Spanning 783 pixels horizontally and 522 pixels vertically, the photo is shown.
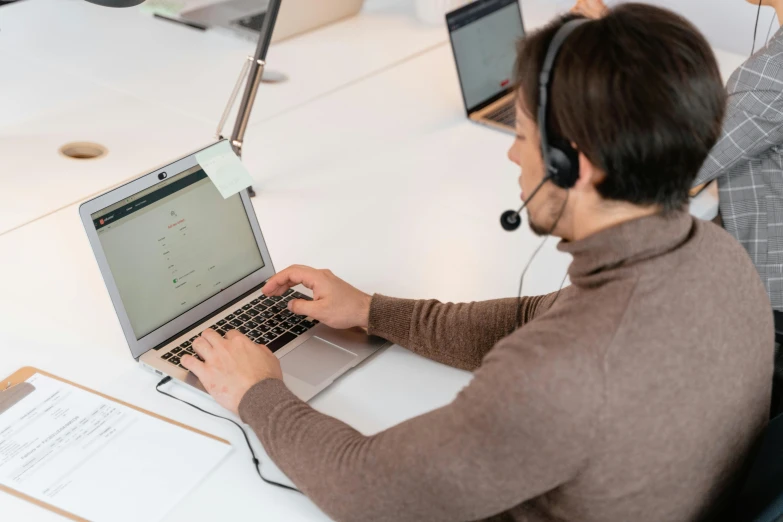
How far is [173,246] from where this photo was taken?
124 cm

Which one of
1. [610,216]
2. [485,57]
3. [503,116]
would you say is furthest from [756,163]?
[610,216]

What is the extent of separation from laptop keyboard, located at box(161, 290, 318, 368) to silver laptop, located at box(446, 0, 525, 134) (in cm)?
93

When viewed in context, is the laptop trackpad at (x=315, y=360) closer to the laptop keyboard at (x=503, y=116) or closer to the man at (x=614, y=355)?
the man at (x=614, y=355)

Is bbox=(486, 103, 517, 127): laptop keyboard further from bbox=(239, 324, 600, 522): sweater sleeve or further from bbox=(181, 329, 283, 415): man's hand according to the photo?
bbox=(239, 324, 600, 522): sweater sleeve

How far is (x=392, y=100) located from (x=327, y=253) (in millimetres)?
763

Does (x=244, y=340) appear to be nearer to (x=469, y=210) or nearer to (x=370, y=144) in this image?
(x=469, y=210)

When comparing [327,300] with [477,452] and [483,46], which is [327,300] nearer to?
[477,452]

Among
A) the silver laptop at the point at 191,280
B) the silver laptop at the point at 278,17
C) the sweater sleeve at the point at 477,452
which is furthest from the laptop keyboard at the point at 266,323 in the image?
the silver laptop at the point at 278,17

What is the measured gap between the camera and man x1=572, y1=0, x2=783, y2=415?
157cm

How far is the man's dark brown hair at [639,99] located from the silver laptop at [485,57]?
118 cm

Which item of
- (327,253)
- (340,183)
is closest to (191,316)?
(327,253)

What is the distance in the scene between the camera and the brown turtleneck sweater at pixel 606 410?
78 centimetres

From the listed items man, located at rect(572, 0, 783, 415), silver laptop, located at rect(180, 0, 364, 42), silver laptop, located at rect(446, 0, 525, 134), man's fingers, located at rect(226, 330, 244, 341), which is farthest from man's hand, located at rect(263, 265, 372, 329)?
silver laptop, located at rect(180, 0, 364, 42)

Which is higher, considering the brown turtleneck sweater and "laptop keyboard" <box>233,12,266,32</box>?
"laptop keyboard" <box>233,12,266,32</box>
